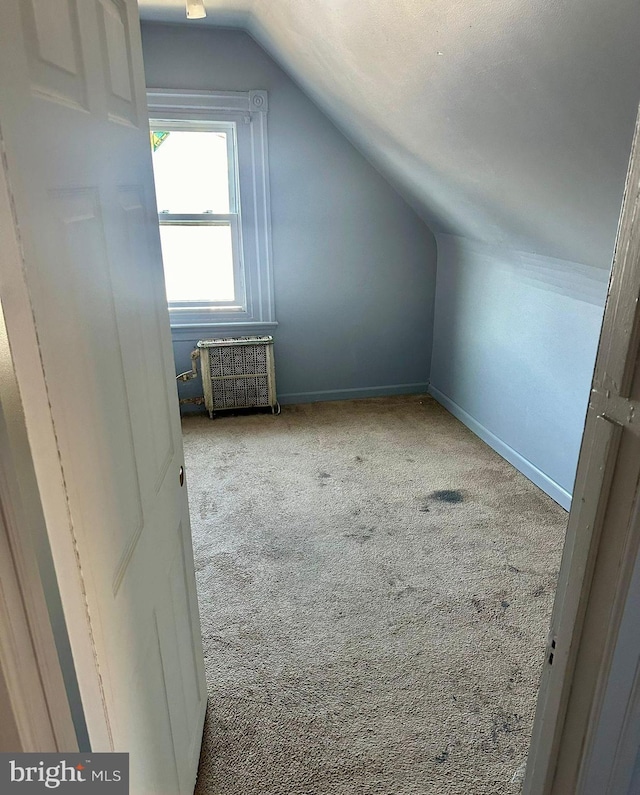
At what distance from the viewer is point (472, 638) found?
6.33ft

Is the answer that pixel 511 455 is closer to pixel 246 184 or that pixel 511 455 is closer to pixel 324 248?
pixel 324 248

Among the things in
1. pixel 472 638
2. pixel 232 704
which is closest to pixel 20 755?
pixel 232 704

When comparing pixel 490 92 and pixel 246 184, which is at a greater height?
pixel 490 92

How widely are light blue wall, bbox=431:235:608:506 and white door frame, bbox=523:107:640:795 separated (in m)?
1.83

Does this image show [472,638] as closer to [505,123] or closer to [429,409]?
[505,123]

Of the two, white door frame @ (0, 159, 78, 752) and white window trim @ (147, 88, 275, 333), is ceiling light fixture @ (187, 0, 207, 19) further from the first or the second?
white door frame @ (0, 159, 78, 752)

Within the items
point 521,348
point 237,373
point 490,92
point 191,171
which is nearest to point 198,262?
point 191,171

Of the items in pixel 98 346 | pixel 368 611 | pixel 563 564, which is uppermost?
pixel 98 346

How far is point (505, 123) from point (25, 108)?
59.4 inches

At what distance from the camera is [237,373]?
381 centimetres

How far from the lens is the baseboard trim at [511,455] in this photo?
2752 mm

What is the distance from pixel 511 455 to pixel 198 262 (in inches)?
95.8

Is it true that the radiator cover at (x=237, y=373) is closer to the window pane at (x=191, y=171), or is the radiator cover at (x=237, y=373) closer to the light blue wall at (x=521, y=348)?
the window pane at (x=191, y=171)

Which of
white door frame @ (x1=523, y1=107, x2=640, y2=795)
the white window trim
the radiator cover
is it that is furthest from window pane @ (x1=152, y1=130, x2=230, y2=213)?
white door frame @ (x1=523, y1=107, x2=640, y2=795)
